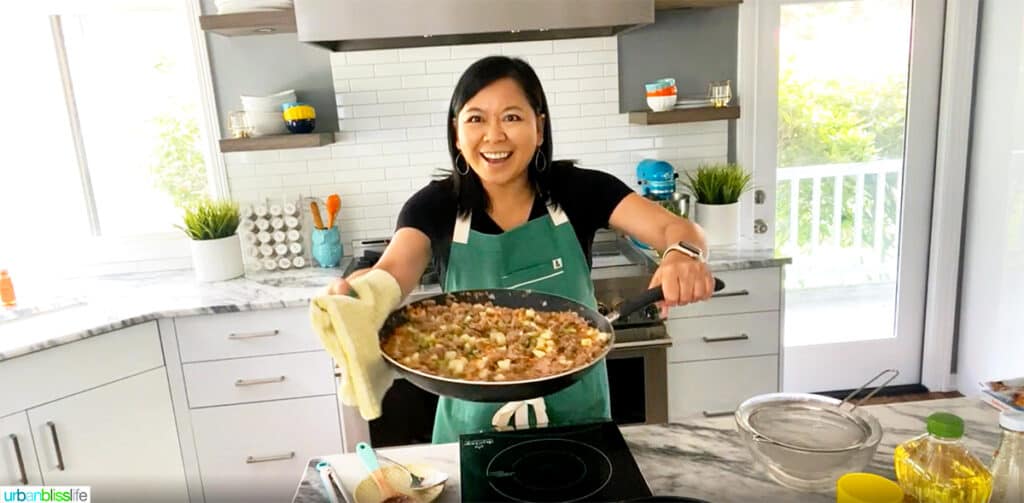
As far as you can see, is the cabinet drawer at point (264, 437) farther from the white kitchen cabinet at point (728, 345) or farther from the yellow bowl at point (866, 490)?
the yellow bowl at point (866, 490)

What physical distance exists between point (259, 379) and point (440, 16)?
1.42 meters

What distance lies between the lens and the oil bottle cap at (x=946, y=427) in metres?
0.88

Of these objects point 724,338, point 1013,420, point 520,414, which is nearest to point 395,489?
point 520,414

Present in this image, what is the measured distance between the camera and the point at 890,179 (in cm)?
318

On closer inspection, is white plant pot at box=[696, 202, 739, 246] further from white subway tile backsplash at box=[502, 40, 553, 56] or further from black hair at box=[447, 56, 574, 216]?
black hair at box=[447, 56, 574, 216]

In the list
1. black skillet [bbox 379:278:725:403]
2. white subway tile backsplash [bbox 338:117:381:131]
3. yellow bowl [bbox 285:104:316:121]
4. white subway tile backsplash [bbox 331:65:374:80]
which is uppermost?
white subway tile backsplash [bbox 331:65:374:80]

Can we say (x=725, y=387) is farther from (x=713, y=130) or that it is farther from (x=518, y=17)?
(x=518, y=17)

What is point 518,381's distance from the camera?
39.2 inches

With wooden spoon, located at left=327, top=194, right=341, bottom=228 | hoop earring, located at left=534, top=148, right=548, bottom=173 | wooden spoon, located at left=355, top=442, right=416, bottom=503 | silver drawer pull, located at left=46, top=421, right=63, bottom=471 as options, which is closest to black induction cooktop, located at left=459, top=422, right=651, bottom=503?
wooden spoon, located at left=355, top=442, right=416, bottom=503

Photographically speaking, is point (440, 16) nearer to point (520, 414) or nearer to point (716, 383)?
point (520, 414)

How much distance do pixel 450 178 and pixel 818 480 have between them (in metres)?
0.95

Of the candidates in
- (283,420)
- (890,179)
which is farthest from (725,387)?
(283,420)

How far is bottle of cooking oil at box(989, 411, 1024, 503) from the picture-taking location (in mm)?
924

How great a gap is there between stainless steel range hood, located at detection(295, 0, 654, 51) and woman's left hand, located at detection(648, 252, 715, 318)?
3.43 ft
